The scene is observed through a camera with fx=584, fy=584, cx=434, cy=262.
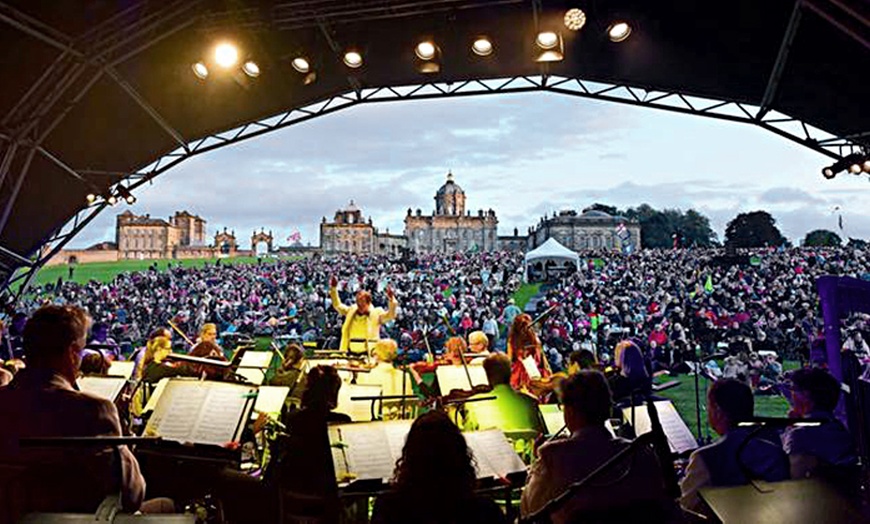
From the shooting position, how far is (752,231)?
29.5 meters

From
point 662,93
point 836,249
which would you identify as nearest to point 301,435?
point 662,93

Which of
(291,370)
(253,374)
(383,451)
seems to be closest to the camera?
(383,451)

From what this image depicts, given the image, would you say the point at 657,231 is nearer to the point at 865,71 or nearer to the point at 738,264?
the point at 738,264

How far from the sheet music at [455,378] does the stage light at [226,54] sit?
4.73 m

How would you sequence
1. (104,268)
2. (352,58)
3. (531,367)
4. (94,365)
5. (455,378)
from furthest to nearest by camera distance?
(104,268) → (352,58) → (531,367) → (455,378) → (94,365)

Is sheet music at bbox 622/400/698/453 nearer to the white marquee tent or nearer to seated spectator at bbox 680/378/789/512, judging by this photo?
seated spectator at bbox 680/378/789/512

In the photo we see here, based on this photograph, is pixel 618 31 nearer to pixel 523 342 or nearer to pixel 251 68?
pixel 523 342

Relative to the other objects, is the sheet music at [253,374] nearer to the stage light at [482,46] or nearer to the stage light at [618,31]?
the stage light at [482,46]

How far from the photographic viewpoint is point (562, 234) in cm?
4244

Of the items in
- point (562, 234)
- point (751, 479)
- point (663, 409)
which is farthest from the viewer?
point (562, 234)

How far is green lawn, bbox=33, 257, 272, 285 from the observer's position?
16.6m

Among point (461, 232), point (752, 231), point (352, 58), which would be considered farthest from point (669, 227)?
point (352, 58)

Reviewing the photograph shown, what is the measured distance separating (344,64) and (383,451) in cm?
631

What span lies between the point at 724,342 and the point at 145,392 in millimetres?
16815
